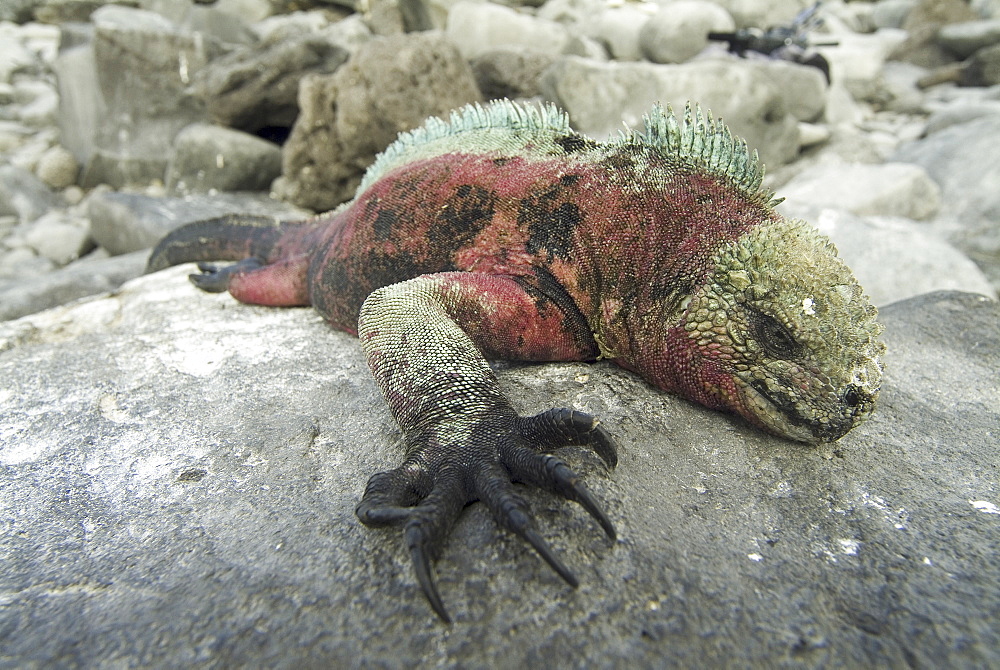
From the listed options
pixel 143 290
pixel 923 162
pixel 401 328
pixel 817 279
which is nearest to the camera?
pixel 817 279

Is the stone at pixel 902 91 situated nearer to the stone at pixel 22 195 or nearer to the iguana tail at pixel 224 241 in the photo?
the iguana tail at pixel 224 241

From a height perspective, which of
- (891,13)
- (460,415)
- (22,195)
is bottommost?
(22,195)

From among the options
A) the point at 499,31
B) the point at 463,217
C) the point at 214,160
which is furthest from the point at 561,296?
the point at 499,31

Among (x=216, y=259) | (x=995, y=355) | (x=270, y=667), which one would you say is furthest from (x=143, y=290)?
(x=995, y=355)

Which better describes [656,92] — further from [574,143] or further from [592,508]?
[592,508]

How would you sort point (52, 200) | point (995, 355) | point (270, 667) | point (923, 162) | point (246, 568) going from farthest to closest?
point (52, 200) < point (923, 162) < point (995, 355) < point (246, 568) < point (270, 667)

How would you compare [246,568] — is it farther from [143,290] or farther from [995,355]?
[995,355]
